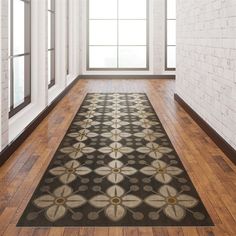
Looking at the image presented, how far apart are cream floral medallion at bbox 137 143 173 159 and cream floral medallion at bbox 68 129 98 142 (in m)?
0.70

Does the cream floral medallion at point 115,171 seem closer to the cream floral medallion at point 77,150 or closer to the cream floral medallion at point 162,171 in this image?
the cream floral medallion at point 162,171

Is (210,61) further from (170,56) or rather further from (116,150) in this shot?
(170,56)

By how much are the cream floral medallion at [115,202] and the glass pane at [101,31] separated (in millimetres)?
8454

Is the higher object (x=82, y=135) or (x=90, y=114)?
(x=90, y=114)

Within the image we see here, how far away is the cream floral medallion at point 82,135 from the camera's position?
4.32m

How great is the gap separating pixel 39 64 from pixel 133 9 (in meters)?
6.09

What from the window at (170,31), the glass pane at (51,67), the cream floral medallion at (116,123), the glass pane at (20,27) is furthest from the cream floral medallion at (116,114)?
the window at (170,31)

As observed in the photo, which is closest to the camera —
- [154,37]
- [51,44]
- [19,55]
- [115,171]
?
[115,171]

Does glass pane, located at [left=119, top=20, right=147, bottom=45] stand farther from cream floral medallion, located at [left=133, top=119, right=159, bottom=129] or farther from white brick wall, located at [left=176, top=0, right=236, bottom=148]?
cream floral medallion, located at [left=133, top=119, right=159, bottom=129]

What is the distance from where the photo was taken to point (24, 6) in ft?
16.6

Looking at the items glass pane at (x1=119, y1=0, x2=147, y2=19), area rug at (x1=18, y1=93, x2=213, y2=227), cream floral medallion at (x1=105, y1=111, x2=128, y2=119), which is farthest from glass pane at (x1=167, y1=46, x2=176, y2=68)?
area rug at (x1=18, y1=93, x2=213, y2=227)

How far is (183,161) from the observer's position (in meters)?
3.54

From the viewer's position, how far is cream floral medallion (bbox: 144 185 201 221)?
2.45m

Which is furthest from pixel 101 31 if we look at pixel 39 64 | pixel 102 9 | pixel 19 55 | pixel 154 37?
pixel 19 55
